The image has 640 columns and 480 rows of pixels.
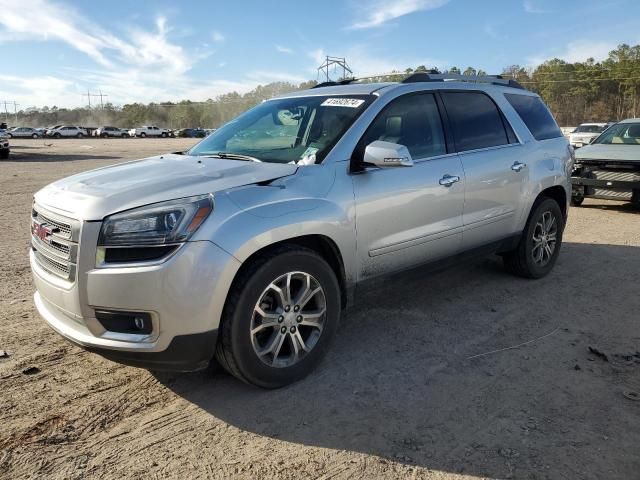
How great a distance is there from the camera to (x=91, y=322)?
278 cm

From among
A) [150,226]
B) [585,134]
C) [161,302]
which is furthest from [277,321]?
[585,134]

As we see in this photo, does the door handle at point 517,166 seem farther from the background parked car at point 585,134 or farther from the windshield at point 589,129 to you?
the windshield at point 589,129

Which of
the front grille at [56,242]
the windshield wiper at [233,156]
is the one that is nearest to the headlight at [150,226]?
the front grille at [56,242]

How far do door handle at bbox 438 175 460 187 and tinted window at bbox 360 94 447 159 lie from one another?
0.20 metres

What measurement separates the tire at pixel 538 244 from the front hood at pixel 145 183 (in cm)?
293

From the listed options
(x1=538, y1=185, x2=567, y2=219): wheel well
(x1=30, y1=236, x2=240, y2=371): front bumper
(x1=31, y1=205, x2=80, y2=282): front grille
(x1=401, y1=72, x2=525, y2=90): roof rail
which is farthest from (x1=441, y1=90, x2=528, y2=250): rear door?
(x1=31, y1=205, x2=80, y2=282): front grille

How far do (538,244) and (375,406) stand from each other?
124 inches

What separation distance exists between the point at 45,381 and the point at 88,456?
92cm

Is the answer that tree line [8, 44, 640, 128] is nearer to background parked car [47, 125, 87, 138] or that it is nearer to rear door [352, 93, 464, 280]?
background parked car [47, 125, 87, 138]

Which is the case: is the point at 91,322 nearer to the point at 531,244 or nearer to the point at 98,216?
the point at 98,216

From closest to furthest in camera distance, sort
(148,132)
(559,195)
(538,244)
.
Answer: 1. (538,244)
2. (559,195)
3. (148,132)

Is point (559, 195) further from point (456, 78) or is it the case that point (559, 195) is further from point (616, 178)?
point (616, 178)

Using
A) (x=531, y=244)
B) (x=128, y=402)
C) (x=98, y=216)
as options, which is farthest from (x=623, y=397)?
(x=98, y=216)

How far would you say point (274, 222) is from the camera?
9.79 ft
